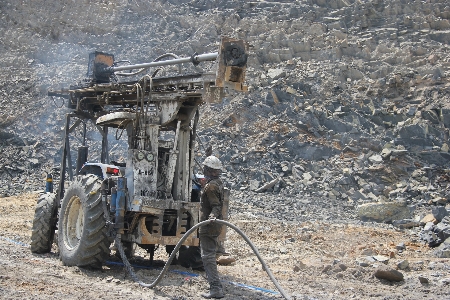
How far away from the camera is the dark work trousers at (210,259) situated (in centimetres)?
561

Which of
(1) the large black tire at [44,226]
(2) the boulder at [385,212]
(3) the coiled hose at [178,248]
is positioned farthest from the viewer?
(2) the boulder at [385,212]

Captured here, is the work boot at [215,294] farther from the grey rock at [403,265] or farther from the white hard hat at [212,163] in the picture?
the grey rock at [403,265]

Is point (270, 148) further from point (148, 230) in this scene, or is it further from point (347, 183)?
point (148, 230)

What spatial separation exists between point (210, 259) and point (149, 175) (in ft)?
5.14

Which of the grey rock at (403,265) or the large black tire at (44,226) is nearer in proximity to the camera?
the grey rock at (403,265)

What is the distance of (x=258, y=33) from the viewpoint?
2614cm

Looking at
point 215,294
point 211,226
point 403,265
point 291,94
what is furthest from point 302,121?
point 215,294

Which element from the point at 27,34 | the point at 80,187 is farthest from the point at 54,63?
the point at 80,187

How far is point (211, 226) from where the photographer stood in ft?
18.9

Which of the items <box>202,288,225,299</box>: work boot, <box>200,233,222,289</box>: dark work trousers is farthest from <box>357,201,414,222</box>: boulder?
<box>202,288,225,299</box>: work boot

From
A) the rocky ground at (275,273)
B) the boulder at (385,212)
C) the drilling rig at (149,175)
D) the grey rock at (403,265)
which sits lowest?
the rocky ground at (275,273)

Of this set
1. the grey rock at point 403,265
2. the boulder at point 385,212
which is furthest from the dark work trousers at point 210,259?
the boulder at point 385,212

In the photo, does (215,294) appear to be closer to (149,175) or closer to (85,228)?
(149,175)

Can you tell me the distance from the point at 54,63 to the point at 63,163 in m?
17.7
